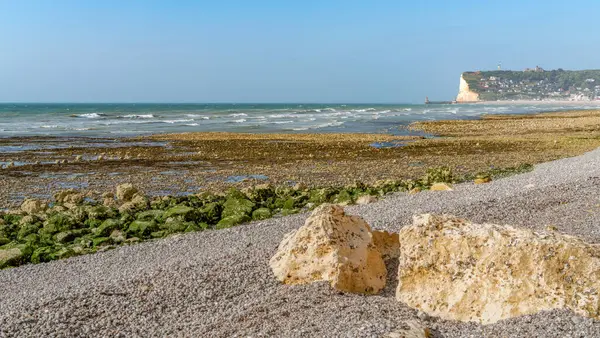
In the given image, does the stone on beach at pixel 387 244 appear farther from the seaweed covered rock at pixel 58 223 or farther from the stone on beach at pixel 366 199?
the seaweed covered rock at pixel 58 223

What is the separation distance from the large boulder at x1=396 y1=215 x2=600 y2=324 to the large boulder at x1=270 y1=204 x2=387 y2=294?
0.55 meters

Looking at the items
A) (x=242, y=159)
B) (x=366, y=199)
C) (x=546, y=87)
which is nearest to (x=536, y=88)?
(x=546, y=87)

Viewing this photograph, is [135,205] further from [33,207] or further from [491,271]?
[491,271]

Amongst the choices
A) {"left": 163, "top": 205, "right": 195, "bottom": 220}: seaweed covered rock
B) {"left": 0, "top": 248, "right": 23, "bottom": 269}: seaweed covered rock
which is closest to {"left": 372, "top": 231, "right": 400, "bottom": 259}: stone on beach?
{"left": 163, "top": 205, "right": 195, "bottom": 220}: seaweed covered rock

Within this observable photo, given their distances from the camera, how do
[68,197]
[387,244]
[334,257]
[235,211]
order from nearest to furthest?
[334,257], [387,244], [235,211], [68,197]

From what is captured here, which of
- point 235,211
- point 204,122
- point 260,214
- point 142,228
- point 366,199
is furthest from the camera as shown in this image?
point 204,122

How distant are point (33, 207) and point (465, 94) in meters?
185

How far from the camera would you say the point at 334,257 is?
6.87 m

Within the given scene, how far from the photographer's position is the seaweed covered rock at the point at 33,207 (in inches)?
547

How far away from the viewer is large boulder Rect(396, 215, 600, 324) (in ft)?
18.1

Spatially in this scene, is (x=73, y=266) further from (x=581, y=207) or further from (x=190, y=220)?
(x=581, y=207)

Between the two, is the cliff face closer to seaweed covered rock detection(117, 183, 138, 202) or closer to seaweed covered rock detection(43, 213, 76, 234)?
seaweed covered rock detection(117, 183, 138, 202)

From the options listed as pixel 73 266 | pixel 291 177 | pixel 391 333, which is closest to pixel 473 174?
pixel 291 177

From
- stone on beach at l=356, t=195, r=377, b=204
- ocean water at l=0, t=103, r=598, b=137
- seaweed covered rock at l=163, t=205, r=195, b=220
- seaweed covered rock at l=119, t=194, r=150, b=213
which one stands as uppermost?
ocean water at l=0, t=103, r=598, b=137
